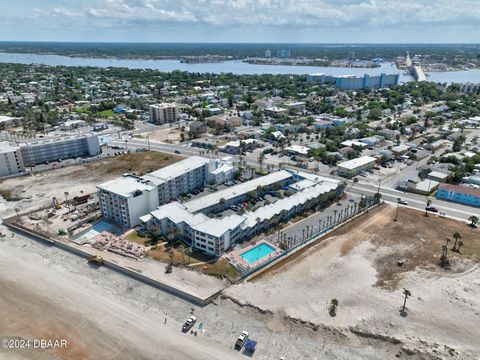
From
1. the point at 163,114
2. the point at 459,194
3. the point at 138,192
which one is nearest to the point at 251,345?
the point at 138,192

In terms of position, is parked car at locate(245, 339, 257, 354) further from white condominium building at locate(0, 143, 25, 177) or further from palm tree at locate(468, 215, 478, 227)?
white condominium building at locate(0, 143, 25, 177)

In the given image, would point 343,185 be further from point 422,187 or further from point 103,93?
point 103,93

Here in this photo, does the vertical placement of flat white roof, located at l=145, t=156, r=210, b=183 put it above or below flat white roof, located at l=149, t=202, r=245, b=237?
above

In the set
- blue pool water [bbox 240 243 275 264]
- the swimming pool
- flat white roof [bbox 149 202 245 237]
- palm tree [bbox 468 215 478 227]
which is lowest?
blue pool water [bbox 240 243 275 264]

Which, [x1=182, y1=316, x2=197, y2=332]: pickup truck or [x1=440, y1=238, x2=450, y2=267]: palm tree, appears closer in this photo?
[x1=182, y1=316, x2=197, y2=332]: pickup truck

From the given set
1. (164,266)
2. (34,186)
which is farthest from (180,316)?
(34,186)

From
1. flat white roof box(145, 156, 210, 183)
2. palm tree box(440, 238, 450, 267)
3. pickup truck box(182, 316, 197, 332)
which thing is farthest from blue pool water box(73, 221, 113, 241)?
palm tree box(440, 238, 450, 267)
